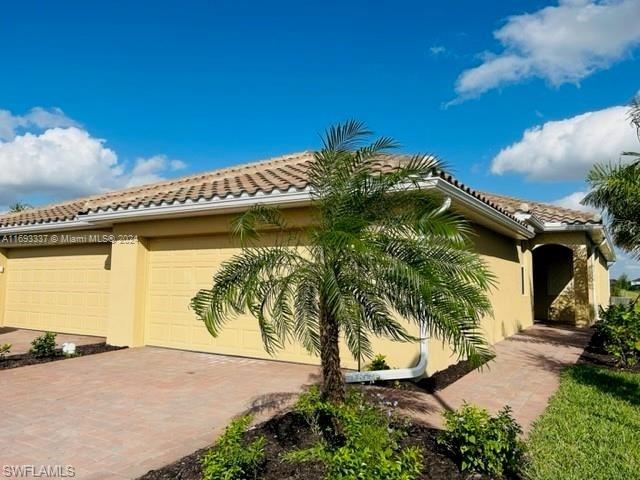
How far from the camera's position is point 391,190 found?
15.9ft

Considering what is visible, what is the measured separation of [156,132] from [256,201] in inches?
430

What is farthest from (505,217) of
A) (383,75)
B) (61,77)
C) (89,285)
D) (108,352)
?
(61,77)

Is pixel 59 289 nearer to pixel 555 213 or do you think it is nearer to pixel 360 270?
pixel 360 270

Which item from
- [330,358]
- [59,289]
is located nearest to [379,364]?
[330,358]

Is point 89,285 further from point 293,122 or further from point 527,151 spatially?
point 527,151

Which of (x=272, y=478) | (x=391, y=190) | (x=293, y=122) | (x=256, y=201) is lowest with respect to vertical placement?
(x=272, y=478)

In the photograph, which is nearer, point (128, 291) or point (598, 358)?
point (598, 358)

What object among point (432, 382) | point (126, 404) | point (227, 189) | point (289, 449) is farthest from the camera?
point (227, 189)

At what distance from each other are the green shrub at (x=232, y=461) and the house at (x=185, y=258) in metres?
4.27

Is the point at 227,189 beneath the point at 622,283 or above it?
above

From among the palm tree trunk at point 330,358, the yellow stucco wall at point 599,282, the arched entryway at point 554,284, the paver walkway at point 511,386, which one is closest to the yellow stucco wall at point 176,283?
the paver walkway at point 511,386

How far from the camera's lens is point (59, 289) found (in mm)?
13922

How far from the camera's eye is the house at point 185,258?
30.0ft

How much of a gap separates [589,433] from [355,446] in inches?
138
